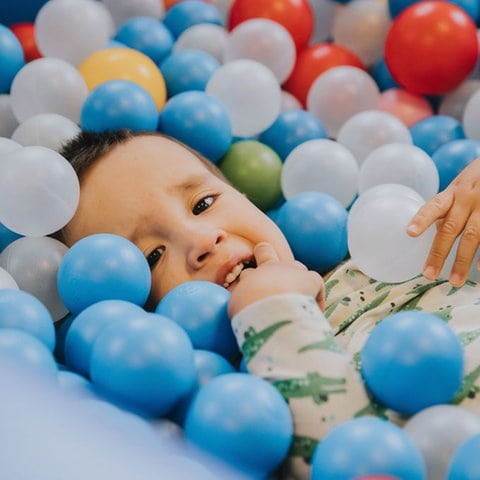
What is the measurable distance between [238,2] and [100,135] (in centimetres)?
69

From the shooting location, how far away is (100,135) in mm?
1272

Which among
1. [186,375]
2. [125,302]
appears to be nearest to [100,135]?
[125,302]

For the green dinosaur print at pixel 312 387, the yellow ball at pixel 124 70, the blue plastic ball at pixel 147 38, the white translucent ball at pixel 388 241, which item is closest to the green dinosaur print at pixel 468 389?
the green dinosaur print at pixel 312 387

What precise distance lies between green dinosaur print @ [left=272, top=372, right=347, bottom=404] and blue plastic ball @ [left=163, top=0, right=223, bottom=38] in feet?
4.01

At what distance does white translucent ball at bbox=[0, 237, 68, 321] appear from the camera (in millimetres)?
1078

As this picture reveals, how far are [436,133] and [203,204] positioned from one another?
0.62m

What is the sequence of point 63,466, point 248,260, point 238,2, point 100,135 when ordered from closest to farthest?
point 63,466
point 248,260
point 100,135
point 238,2

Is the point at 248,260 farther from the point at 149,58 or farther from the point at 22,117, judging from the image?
the point at 149,58

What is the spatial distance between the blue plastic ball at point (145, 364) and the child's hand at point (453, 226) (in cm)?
32

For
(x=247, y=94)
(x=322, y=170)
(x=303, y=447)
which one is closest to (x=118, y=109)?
(x=247, y=94)

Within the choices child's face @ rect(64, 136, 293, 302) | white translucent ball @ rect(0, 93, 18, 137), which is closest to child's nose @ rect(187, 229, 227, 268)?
child's face @ rect(64, 136, 293, 302)

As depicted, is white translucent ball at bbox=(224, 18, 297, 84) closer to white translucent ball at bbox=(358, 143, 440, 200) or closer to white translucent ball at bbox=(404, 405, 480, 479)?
white translucent ball at bbox=(358, 143, 440, 200)

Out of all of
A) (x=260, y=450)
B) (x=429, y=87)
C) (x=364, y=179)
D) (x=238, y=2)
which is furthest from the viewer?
(x=238, y=2)

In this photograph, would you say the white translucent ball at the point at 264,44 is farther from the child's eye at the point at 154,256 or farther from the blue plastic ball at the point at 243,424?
the blue plastic ball at the point at 243,424
